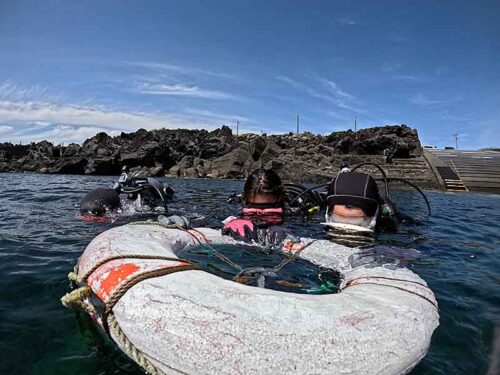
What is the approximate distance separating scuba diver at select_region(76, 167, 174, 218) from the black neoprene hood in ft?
11.8

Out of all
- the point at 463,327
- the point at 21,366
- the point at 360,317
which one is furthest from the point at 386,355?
the point at 21,366

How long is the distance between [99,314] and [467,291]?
3.75 metres

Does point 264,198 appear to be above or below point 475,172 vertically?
below

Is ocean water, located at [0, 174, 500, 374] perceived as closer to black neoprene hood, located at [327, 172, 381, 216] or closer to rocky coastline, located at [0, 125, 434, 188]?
black neoprene hood, located at [327, 172, 381, 216]

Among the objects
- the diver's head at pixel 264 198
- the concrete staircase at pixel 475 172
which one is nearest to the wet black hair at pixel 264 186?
the diver's head at pixel 264 198

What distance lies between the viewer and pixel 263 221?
5.41m

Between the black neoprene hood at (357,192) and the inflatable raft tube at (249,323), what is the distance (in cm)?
232

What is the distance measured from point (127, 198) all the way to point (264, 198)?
4.20 metres

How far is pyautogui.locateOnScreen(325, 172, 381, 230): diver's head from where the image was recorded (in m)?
4.83

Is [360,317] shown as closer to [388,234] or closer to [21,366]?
[21,366]

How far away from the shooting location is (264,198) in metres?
5.54

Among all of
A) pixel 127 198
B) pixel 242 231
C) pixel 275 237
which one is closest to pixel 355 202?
pixel 275 237

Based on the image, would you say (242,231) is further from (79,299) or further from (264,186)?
(79,299)

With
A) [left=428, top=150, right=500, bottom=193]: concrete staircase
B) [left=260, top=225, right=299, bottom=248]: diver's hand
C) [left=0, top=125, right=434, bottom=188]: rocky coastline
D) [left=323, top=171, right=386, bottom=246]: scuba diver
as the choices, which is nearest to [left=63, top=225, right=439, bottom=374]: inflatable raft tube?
[left=260, top=225, right=299, bottom=248]: diver's hand
